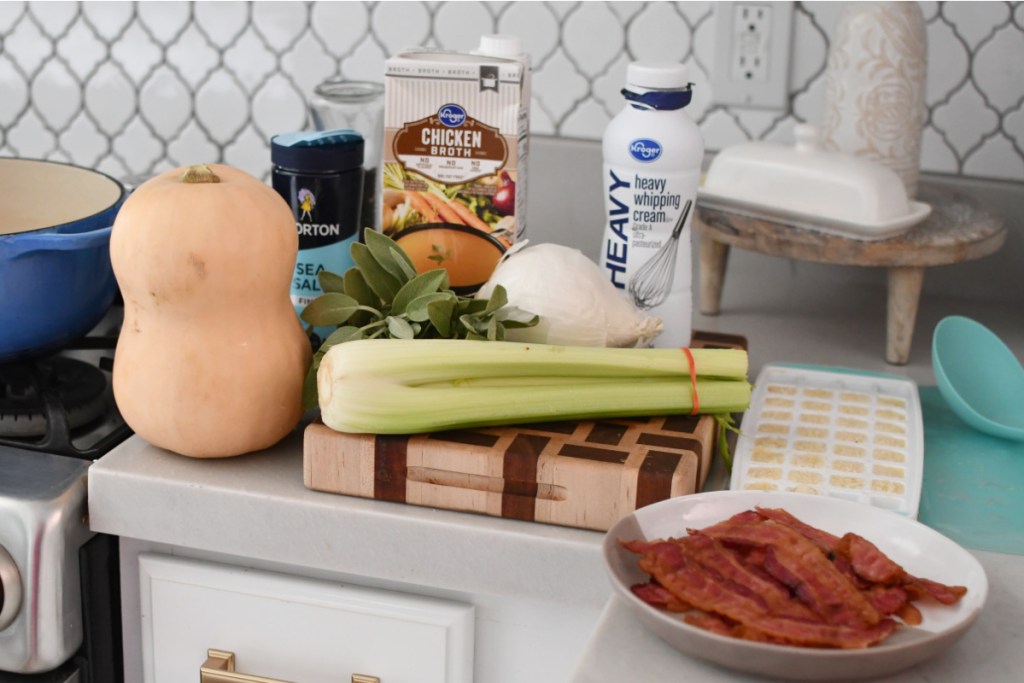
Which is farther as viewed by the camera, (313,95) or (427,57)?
(313,95)

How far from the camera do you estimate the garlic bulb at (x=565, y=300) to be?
93cm

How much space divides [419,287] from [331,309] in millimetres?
71

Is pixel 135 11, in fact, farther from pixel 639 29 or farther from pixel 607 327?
pixel 607 327

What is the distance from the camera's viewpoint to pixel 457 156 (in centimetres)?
101

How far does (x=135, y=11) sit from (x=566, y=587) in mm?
1117

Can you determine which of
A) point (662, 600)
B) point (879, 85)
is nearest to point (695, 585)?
point (662, 600)

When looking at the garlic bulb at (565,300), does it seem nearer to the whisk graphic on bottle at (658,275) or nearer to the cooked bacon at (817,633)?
the whisk graphic on bottle at (658,275)

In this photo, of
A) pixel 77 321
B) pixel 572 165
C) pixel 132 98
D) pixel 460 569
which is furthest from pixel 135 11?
pixel 460 569

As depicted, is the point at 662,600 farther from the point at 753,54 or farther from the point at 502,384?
the point at 753,54

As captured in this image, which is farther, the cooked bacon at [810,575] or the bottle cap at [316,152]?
the bottle cap at [316,152]

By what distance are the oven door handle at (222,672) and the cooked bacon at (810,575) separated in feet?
1.37

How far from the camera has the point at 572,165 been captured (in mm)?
1481

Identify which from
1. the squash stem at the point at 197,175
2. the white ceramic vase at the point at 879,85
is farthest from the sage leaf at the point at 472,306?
the white ceramic vase at the point at 879,85

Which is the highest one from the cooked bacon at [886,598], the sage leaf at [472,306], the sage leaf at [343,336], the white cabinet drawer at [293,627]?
the sage leaf at [472,306]
